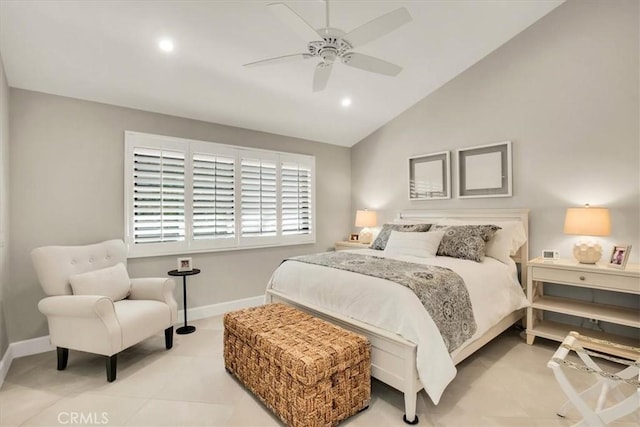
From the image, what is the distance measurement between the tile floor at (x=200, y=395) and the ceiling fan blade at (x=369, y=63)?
2.47 m

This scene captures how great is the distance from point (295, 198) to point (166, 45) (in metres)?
2.54

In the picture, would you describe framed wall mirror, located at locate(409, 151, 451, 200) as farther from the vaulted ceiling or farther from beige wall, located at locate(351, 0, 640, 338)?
the vaulted ceiling

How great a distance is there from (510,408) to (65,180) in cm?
421

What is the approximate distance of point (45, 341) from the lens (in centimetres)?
302

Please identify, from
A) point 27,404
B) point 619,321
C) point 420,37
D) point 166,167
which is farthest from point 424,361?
point 166,167

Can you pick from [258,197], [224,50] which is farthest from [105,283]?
[224,50]

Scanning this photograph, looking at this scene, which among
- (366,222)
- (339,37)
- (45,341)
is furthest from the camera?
(366,222)

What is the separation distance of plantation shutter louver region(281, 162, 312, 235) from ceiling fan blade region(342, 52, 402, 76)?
233 centimetres

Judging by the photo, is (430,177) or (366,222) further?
(366,222)

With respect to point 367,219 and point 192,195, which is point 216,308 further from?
point 367,219

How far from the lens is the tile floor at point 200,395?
2.03 meters

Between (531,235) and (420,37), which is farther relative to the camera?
(531,235)

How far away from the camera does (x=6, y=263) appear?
2.76m

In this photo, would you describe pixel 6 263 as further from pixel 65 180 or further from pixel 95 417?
pixel 95 417
